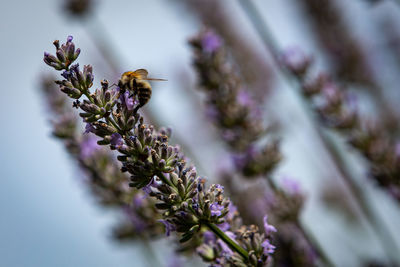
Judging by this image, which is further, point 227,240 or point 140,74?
point 140,74

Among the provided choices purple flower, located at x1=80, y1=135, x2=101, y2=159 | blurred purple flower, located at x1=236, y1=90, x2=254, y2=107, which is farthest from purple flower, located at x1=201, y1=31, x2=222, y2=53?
purple flower, located at x1=80, y1=135, x2=101, y2=159

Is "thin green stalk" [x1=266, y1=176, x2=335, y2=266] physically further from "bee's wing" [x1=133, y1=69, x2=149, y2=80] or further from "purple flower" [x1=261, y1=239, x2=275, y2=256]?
"bee's wing" [x1=133, y1=69, x2=149, y2=80]

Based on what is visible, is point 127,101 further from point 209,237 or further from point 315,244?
point 315,244

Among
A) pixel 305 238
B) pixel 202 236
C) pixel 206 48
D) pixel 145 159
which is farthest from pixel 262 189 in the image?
pixel 145 159

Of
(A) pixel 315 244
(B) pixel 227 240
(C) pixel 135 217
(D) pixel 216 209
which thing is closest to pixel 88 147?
(C) pixel 135 217

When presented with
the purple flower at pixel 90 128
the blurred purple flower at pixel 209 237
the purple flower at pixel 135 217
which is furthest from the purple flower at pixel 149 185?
the purple flower at pixel 135 217

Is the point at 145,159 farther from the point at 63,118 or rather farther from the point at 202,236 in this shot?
the point at 63,118

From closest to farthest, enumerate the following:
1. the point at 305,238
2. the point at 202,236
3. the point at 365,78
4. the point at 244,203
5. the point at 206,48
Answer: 1. the point at 202,236
2. the point at 305,238
3. the point at 206,48
4. the point at 244,203
5. the point at 365,78
